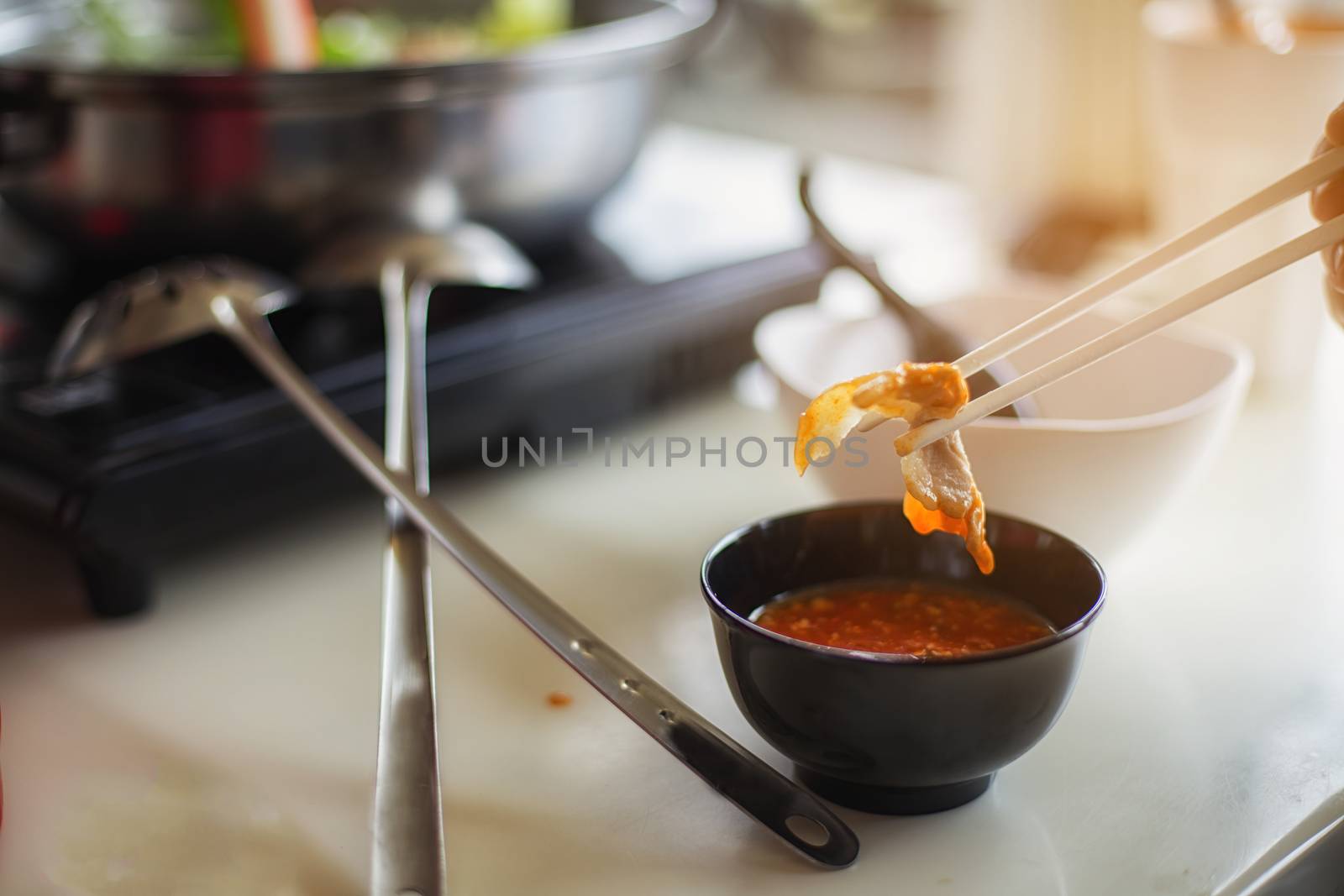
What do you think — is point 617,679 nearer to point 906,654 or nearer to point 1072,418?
point 906,654

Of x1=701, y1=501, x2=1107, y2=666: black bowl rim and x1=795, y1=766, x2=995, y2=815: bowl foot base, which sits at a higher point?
x1=701, y1=501, x2=1107, y2=666: black bowl rim

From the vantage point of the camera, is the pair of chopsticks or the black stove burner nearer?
the pair of chopsticks

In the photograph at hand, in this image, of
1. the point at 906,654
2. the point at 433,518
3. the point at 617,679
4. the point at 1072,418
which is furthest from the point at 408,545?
the point at 1072,418

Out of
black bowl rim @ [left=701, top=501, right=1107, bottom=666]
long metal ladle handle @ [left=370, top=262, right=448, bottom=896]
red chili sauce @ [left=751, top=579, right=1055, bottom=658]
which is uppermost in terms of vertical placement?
black bowl rim @ [left=701, top=501, right=1107, bottom=666]

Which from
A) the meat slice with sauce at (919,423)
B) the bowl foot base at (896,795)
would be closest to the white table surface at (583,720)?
the bowl foot base at (896,795)

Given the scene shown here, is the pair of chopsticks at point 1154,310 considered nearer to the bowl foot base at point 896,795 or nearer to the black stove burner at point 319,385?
the bowl foot base at point 896,795

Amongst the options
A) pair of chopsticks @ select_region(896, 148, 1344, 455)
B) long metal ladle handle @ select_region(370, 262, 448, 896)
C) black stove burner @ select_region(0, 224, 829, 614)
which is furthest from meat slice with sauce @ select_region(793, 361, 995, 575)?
black stove burner @ select_region(0, 224, 829, 614)

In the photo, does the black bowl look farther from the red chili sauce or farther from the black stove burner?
the black stove burner
